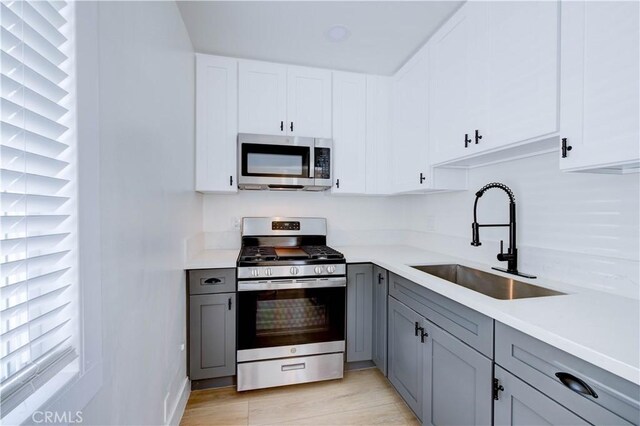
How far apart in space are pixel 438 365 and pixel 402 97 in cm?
200

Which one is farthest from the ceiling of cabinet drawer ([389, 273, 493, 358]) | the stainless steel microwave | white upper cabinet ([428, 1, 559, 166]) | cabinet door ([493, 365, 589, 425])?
cabinet door ([493, 365, 589, 425])

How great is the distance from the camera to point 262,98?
2281mm

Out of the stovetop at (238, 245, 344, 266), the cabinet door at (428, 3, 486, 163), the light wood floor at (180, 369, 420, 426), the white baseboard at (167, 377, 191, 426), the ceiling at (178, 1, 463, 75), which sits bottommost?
the light wood floor at (180, 369, 420, 426)

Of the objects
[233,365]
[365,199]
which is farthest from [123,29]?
[365,199]

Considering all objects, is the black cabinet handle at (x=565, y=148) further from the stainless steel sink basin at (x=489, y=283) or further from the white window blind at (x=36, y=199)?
the white window blind at (x=36, y=199)

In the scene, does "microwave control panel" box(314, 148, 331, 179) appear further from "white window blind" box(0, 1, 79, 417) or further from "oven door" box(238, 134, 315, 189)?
"white window blind" box(0, 1, 79, 417)

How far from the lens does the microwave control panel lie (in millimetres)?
2335

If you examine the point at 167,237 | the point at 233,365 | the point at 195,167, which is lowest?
the point at 233,365

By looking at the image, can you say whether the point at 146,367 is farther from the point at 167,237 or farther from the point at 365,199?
the point at 365,199

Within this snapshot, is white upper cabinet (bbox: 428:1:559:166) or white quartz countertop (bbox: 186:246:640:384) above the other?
white upper cabinet (bbox: 428:1:559:166)

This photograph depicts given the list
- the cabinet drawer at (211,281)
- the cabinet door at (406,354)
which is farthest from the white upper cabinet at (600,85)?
the cabinet drawer at (211,281)

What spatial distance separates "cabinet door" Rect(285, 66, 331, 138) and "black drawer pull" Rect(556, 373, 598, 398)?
2.08m

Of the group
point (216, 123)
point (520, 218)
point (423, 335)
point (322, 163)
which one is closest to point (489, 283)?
point (520, 218)

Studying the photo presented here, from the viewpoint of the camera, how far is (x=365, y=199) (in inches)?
112
